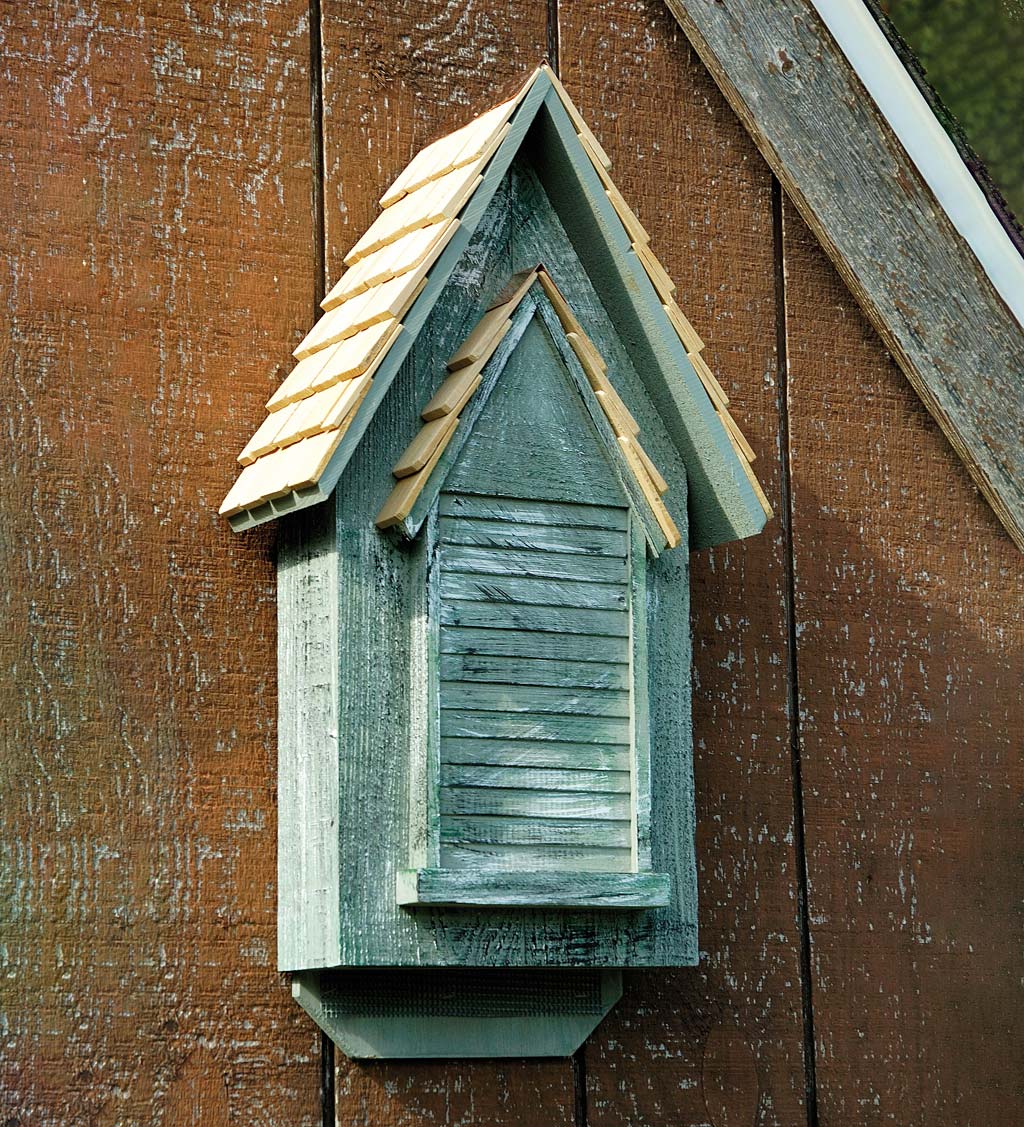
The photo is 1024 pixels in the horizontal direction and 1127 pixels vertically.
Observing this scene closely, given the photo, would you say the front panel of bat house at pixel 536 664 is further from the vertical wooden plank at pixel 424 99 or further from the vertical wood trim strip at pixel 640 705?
the vertical wooden plank at pixel 424 99

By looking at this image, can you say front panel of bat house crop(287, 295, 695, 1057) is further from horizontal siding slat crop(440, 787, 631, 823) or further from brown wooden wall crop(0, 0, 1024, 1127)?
brown wooden wall crop(0, 0, 1024, 1127)

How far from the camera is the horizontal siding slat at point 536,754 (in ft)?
7.17

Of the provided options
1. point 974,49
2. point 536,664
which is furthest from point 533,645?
point 974,49

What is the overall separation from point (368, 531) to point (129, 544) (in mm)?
313

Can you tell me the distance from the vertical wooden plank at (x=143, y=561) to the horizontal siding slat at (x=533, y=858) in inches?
10.9

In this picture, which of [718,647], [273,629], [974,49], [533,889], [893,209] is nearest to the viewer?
[533,889]

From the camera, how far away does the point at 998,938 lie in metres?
2.70

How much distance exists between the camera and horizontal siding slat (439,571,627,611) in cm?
223

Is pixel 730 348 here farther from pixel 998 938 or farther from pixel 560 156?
pixel 998 938

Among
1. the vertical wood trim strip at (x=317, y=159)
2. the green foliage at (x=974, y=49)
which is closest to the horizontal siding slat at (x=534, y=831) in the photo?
the vertical wood trim strip at (x=317, y=159)

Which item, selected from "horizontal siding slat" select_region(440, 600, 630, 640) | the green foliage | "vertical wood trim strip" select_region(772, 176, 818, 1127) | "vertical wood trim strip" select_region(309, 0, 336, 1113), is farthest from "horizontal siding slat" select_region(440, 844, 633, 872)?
the green foliage

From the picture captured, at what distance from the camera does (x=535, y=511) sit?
2.29m

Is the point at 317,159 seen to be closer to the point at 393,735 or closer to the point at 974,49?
the point at 393,735

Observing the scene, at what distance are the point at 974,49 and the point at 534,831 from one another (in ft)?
5.90
